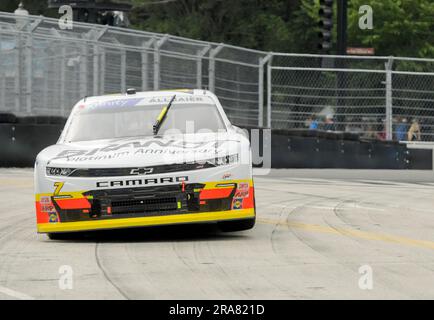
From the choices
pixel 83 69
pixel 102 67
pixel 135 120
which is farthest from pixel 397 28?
pixel 135 120

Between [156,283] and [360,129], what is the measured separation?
1875cm

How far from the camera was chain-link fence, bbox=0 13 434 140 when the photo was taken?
23984 mm

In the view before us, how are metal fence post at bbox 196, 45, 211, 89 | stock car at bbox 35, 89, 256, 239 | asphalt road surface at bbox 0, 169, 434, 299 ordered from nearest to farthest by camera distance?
asphalt road surface at bbox 0, 169, 434, 299 < stock car at bbox 35, 89, 256, 239 < metal fence post at bbox 196, 45, 211, 89

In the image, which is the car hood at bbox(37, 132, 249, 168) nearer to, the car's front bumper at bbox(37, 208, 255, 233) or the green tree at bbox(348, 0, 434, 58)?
the car's front bumper at bbox(37, 208, 255, 233)

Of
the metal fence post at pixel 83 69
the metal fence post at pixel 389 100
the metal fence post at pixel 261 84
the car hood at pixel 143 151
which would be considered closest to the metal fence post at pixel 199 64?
the metal fence post at pixel 261 84

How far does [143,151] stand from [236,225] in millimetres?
1236

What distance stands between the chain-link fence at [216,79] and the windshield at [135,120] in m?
11.1

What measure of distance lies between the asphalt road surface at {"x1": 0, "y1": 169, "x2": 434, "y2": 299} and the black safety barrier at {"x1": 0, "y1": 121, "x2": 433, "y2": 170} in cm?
679

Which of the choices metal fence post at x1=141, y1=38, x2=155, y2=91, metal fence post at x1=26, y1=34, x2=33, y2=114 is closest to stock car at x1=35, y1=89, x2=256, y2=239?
metal fence post at x1=26, y1=34, x2=33, y2=114

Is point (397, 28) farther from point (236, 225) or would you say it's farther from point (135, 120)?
point (236, 225)

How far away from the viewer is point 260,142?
2377 cm

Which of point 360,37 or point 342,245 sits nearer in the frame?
point 342,245
